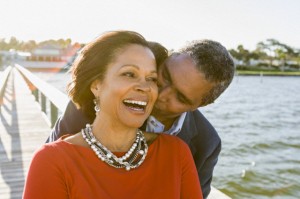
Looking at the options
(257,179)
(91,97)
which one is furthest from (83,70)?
(257,179)

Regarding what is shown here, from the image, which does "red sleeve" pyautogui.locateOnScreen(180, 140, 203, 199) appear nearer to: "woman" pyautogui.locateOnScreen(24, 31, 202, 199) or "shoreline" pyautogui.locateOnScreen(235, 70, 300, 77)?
"woman" pyautogui.locateOnScreen(24, 31, 202, 199)

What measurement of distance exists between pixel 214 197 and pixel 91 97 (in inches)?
36.8

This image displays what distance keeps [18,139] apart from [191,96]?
4801 mm

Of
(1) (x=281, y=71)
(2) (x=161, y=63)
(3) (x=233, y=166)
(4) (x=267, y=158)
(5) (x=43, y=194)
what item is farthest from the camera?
(1) (x=281, y=71)

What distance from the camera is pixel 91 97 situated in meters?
2.42

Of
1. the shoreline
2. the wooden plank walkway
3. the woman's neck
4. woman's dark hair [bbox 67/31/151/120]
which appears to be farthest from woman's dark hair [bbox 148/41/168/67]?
the shoreline

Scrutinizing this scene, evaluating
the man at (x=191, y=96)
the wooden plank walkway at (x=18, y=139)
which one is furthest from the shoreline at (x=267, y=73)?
the man at (x=191, y=96)

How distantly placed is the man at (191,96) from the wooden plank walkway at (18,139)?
1998mm

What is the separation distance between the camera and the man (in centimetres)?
258

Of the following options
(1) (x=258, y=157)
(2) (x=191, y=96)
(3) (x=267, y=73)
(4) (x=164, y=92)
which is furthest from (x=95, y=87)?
(3) (x=267, y=73)

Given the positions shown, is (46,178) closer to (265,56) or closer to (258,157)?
(258,157)

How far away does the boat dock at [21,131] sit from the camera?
4.27 meters

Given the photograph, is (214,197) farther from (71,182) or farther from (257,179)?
(257,179)

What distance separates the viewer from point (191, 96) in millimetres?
2660
